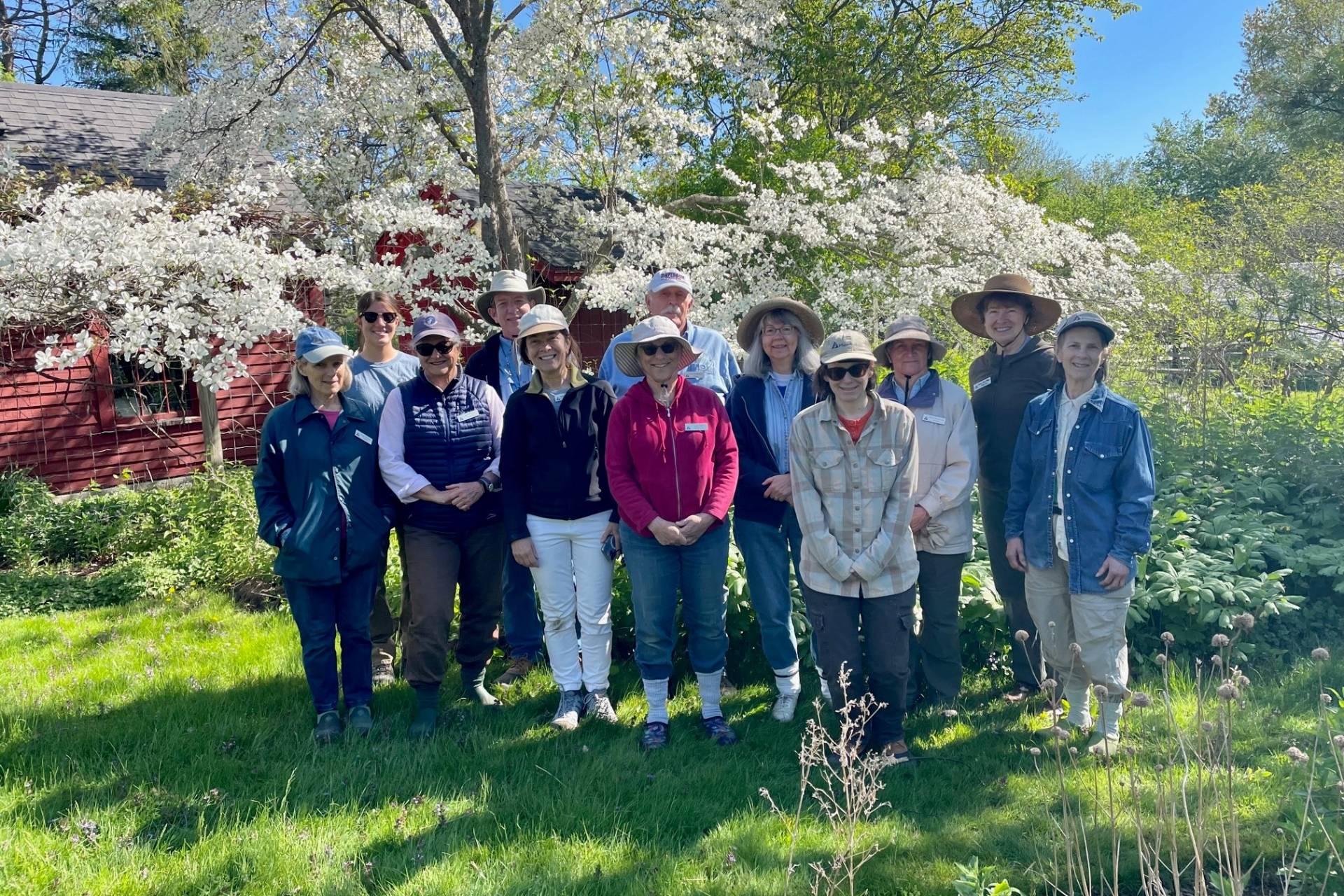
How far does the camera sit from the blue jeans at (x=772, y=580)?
14.4ft

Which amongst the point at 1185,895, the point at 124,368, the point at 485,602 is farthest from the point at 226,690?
the point at 124,368

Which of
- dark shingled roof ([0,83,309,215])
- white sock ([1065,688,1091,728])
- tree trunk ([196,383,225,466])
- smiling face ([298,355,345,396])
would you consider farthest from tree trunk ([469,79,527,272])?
white sock ([1065,688,1091,728])

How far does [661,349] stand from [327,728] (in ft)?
8.13

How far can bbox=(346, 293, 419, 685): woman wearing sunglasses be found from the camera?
480 centimetres

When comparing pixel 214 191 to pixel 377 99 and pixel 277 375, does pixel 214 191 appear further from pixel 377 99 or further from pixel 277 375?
pixel 277 375

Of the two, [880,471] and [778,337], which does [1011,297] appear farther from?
[880,471]

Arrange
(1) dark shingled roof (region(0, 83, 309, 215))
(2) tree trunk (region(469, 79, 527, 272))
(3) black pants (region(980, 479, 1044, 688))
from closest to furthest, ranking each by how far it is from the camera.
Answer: (3) black pants (region(980, 479, 1044, 688))
(2) tree trunk (region(469, 79, 527, 272))
(1) dark shingled roof (region(0, 83, 309, 215))

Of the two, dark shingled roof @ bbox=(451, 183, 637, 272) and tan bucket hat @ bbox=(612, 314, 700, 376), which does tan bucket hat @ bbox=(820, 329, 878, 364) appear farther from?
dark shingled roof @ bbox=(451, 183, 637, 272)

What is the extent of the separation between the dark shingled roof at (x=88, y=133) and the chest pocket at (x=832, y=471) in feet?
30.8

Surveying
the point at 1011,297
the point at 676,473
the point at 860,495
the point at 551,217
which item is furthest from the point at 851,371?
the point at 551,217

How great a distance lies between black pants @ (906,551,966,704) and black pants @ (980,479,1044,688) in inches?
12.9

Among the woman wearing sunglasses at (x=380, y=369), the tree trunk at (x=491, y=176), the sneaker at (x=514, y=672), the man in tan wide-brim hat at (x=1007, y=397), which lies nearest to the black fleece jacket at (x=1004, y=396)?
the man in tan wide-brim hat at (x=1007, y=397)

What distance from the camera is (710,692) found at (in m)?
4.34

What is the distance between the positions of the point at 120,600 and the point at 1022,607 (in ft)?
23.3
